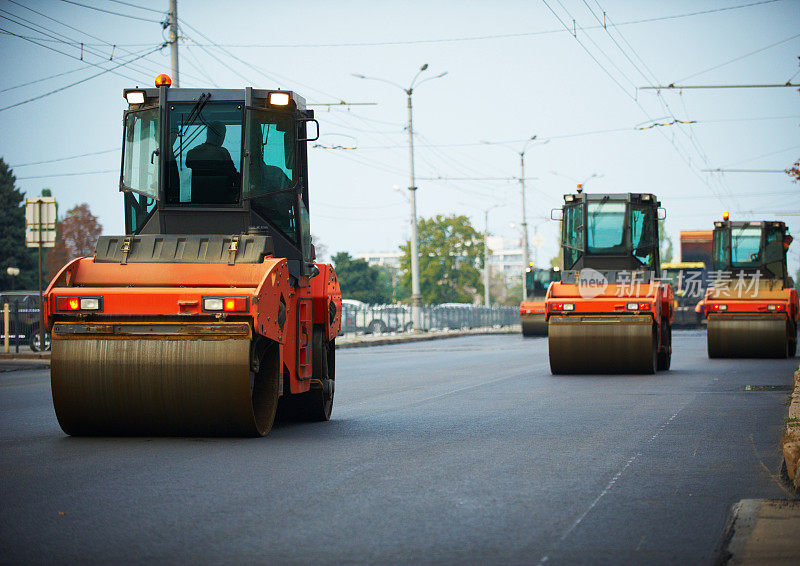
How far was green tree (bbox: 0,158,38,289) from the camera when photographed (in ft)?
216

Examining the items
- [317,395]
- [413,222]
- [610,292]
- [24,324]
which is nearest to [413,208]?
[413,222]

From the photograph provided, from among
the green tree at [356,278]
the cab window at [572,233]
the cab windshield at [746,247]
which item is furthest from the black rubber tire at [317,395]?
the green tree at [356,278]

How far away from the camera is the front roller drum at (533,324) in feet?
146

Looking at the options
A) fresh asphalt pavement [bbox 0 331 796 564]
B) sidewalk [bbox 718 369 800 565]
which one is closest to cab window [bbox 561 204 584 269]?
fresh asphalt pavement [bbox 0 331 796 564]

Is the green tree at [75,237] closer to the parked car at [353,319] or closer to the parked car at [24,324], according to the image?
the parked car at [353,319]

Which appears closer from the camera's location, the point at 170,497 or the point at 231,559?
the point at 231,559

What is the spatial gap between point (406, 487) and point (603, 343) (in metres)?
11.7

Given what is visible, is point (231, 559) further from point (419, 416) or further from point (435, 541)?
point (419, 416)

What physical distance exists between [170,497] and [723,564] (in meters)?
3.33

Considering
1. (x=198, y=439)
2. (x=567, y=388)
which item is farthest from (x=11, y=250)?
(x=198, y=439)

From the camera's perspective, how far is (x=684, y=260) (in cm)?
5312

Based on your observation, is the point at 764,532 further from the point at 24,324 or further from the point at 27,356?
the point at 24,324

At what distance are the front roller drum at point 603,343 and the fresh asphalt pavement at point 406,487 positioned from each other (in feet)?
17.5

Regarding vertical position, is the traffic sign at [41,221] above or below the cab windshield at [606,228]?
above
